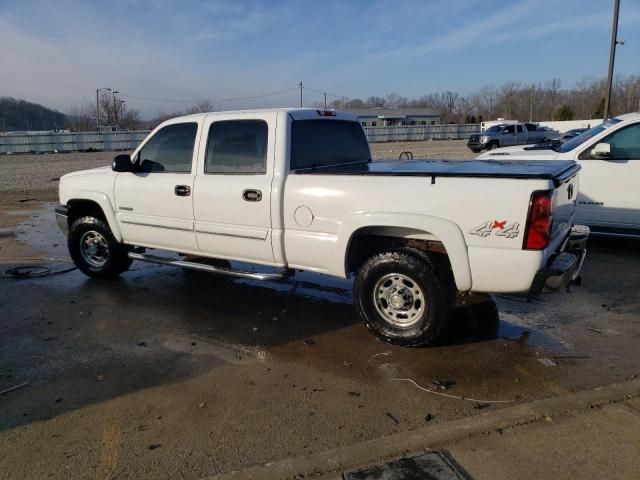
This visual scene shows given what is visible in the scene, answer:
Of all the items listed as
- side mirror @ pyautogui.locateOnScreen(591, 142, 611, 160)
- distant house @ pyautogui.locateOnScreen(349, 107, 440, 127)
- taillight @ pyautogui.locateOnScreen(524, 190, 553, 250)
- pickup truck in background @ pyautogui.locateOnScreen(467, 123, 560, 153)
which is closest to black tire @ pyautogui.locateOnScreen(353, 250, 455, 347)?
taillight @ pyautogui.locateOnScreen(524, 190, 553, 250)

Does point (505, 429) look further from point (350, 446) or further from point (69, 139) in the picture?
point (69, 139)

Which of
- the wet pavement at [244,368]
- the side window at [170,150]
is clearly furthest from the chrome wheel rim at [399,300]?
the side window at [170,150]

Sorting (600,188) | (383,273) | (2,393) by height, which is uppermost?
(600,188)

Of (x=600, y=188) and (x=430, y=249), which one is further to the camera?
(x=600, y=188)

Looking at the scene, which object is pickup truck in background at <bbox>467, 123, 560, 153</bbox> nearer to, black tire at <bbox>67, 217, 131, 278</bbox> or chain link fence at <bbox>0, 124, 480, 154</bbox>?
chain link fence at <bbox>0, 124, 480, 154</bbox>

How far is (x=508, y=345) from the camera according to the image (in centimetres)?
454

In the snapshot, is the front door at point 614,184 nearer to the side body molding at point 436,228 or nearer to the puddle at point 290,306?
the puddle at point 290,306

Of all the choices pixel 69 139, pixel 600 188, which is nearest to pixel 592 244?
pixel 600 188

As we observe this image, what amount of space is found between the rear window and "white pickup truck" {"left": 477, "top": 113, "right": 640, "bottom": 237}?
3.38m

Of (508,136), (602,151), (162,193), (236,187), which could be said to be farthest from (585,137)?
(508,136)

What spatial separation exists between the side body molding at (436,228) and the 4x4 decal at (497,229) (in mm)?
138

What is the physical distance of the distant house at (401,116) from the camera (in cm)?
9400

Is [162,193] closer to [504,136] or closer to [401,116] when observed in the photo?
[504,136]

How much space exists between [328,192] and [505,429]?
2328 mm
